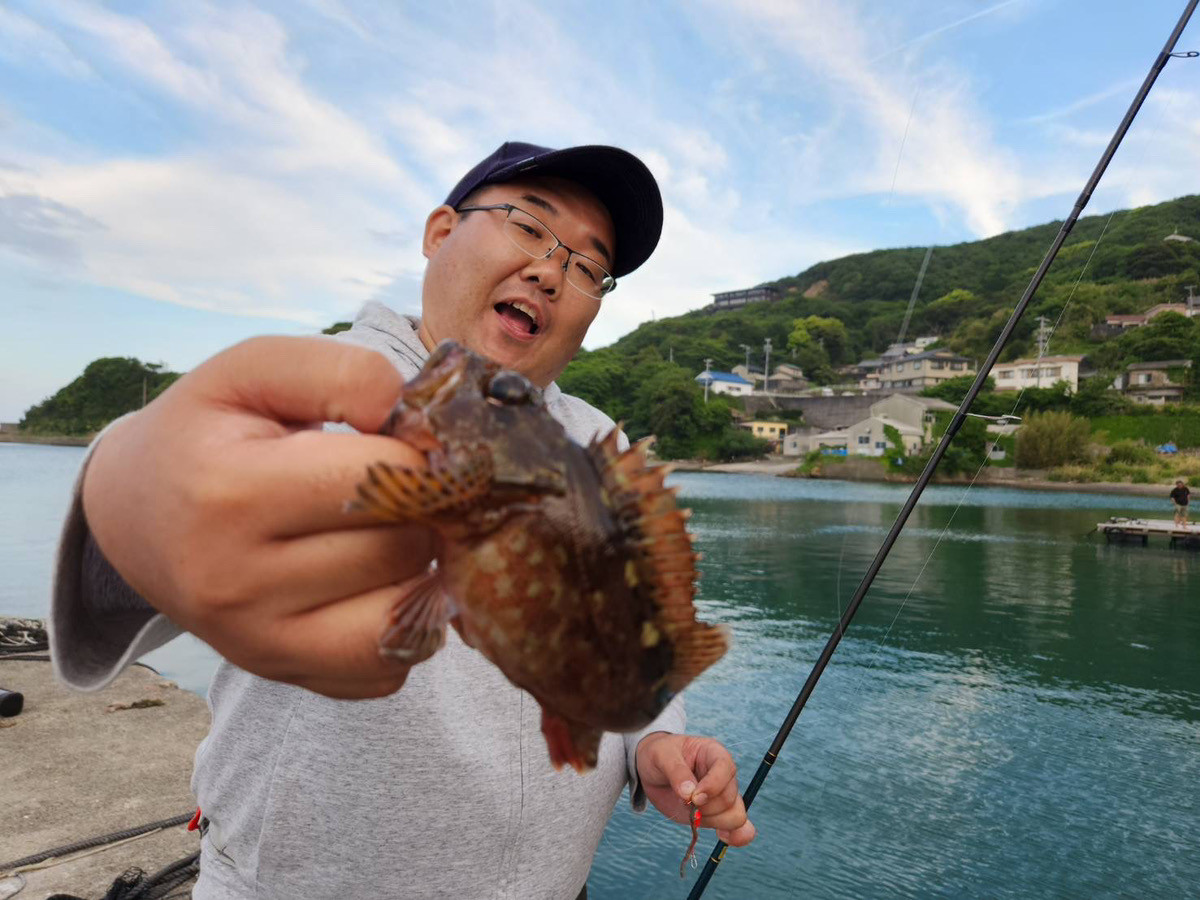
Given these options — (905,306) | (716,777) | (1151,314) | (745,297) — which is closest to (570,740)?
(716,777)

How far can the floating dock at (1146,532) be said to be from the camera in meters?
27.1

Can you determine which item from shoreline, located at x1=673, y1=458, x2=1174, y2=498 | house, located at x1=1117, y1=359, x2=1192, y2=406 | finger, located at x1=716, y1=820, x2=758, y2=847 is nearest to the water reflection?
finger, located at x1=716, y1=820, x2=758, y2=847

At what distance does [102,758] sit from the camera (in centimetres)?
593

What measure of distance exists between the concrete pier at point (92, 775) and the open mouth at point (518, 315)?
303cm

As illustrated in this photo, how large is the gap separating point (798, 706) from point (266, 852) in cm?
331

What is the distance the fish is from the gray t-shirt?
1093mm

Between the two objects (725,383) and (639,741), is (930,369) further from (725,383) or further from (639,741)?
(639,741)

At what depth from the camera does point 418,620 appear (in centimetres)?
105

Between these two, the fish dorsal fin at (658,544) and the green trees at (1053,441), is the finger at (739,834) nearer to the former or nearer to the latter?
the fish dorsal fin at (658,544)

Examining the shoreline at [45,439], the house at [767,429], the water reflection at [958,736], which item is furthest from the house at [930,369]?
the shoreline at [45,439]

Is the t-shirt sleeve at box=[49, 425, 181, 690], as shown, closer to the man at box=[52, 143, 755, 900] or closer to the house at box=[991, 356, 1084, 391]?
the man at box=[52, 143, 755, 900]

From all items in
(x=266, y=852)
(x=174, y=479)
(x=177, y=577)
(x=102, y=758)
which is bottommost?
(x=102, y=758)

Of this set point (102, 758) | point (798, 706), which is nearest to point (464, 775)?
point (798, 706)

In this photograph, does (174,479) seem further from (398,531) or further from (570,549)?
(570,549)
